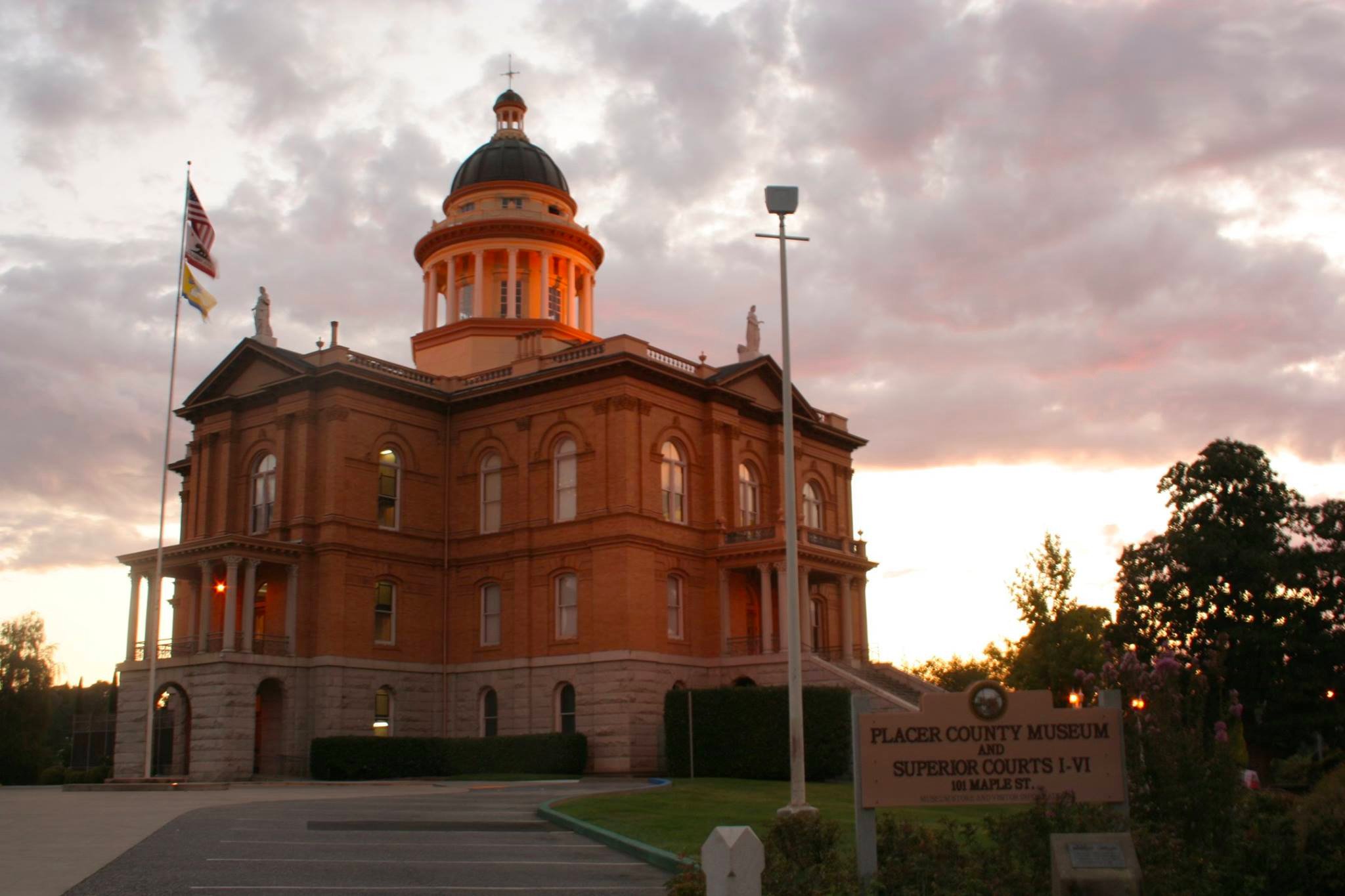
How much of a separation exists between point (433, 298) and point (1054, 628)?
3430 centimetres

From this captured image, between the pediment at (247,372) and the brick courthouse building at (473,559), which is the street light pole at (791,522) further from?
the pediment at (247,372)

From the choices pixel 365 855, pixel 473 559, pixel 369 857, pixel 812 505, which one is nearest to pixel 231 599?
Answer: pixel 473 559

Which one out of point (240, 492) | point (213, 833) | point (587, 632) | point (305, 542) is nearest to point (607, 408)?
point (587, 632)

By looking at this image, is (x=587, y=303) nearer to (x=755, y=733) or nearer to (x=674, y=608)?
(x=674, y=608)

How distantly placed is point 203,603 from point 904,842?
1505 inches

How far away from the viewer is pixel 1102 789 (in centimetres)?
1331

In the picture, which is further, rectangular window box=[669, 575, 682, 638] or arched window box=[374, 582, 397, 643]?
arched window box=[374, 582, 397, 643]

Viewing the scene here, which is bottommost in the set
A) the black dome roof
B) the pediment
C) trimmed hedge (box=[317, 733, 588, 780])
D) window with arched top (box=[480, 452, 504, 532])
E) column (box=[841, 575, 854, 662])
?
trimmed hedge (box=[317, 733, 588, 780])

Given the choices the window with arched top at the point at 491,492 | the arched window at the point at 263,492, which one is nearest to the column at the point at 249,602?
the arched window at the point at 263,492

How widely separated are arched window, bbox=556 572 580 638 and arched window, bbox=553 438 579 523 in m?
2.15

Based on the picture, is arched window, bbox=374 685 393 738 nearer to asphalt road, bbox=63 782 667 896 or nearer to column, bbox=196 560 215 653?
column, bbox=196 560 215 653

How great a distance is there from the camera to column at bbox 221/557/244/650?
44.4 meters

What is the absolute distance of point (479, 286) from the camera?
59.6 metres

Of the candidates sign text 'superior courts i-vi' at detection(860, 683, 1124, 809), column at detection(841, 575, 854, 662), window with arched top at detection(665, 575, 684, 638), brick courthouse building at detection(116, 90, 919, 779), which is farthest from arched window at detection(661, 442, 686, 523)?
sign text 'superior courts i-vi' at detection(860, 683, 1124, 809)
